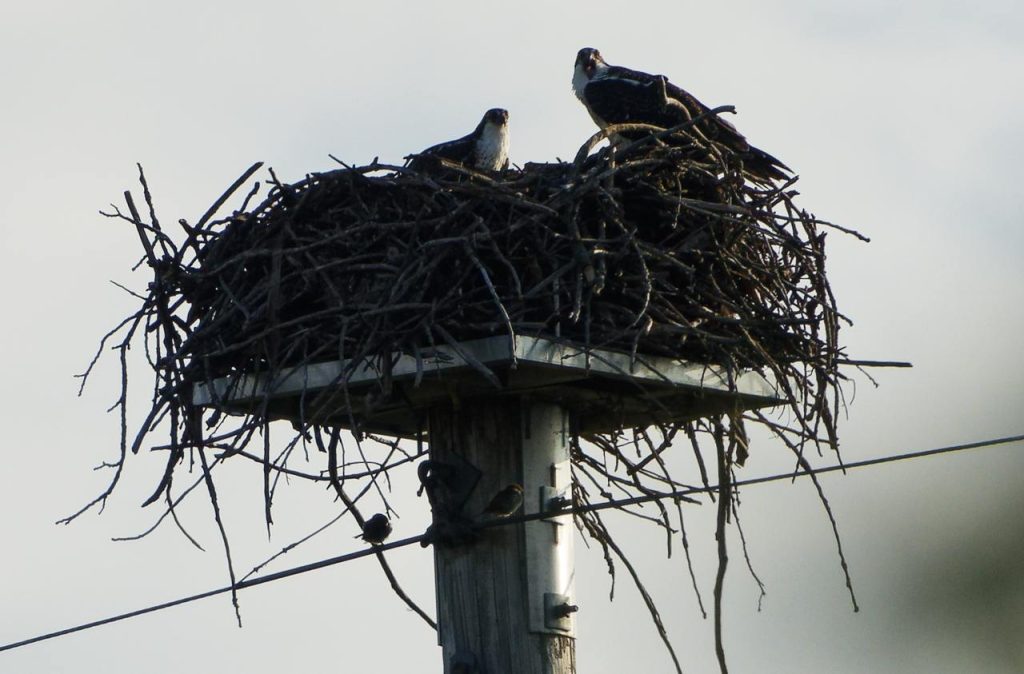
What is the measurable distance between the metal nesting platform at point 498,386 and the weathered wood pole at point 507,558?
93 millimetres

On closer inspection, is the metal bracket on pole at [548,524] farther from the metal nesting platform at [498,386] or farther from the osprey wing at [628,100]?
the osprey wing at [628,100]

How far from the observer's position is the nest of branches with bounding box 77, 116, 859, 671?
4.42 metres

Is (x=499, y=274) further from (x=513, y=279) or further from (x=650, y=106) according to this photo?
(x=650, y=106)

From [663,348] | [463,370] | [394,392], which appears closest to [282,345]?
[394,392]

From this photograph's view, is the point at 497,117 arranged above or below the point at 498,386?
above

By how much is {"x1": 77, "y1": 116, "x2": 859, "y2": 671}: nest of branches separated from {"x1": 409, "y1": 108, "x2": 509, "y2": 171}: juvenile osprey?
1832mm

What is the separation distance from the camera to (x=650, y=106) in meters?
6.93

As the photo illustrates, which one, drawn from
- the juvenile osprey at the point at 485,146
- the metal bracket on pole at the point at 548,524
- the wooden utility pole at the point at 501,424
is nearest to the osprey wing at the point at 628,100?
the juvenile osprey at the point at 485,146

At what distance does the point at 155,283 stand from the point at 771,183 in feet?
8.40

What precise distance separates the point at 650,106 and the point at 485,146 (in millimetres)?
1022

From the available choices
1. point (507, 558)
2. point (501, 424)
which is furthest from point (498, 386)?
point (507, 558)

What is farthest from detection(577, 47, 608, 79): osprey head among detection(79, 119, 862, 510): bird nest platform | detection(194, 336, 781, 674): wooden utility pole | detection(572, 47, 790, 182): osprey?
detection(194, 336, 781, 674): wooden utility pole

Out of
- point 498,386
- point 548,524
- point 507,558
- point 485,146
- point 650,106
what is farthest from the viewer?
point 485,146

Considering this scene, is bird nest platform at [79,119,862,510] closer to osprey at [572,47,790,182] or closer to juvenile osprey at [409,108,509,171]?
osprey at [572,47,790,182]
